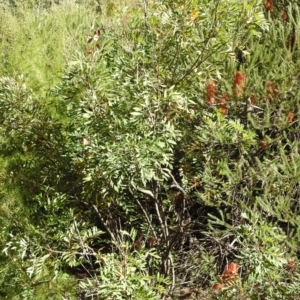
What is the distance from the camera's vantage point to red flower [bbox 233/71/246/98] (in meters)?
4.08

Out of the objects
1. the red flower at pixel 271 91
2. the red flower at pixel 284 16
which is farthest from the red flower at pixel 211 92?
the red flower at pixel 284 16

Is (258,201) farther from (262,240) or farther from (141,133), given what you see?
(141,133)

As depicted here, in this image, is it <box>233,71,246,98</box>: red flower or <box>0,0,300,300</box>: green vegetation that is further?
<box>233,71,246,98</box>: red flower

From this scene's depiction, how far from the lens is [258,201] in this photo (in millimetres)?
3531

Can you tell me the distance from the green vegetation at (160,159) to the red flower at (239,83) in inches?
0.8

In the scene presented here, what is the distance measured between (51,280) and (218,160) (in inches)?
61.7

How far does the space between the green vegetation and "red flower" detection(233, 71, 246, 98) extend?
2 centimetres

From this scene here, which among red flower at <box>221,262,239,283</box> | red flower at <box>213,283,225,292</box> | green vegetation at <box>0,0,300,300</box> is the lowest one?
red flower at <box>213,283,225,292</box>

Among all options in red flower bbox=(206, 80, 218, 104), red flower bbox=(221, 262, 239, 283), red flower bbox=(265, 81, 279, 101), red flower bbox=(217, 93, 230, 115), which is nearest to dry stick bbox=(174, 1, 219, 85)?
red flower bbox=(206, 80, 218, 104)

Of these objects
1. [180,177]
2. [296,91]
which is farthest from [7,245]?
[296,91]

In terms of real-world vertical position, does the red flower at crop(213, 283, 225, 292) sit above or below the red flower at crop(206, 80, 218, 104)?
below

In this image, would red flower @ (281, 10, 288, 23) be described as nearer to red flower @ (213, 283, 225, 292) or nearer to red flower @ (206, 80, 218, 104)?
red flower @ (206, 80, 218, 104)

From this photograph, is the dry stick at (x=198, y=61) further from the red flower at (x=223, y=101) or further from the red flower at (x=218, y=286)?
the red flower at (x=218, y=286)

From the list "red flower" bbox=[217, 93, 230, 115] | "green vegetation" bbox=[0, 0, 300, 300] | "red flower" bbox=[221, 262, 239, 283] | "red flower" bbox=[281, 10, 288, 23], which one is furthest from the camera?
"red flower" bbox=[281, 10, 288, 23]
